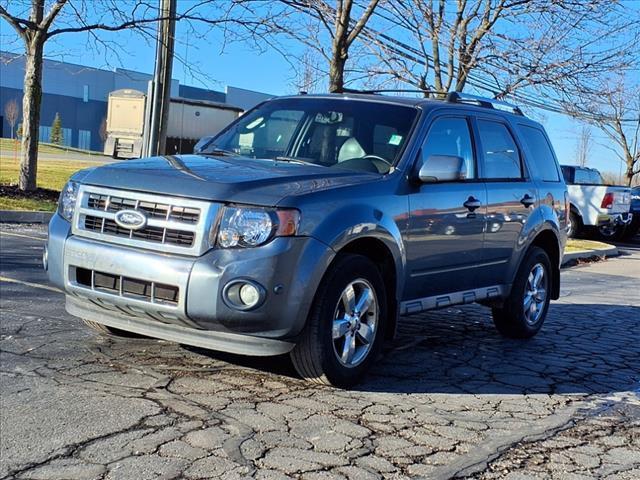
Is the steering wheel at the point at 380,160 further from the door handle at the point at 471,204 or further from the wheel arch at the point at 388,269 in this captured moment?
the door handle at the point at 471,204

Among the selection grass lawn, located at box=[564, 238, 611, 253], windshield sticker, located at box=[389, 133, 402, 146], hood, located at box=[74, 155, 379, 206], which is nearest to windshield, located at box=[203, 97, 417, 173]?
windshield sticker, located at box=[389, 133, 402, 146]

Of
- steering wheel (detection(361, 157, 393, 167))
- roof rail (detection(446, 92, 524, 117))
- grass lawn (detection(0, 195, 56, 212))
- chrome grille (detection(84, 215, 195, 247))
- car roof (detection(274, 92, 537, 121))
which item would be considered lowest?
grass lawn (detection(0, 195, 56, 212))

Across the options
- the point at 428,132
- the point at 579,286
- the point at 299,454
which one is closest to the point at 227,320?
the point at 299,454

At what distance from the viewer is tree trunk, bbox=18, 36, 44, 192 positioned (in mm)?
15586

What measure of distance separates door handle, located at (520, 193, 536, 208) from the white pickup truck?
46.7 ft

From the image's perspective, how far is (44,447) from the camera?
363 centimetres

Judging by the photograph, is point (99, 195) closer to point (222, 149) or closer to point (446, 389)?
point (222, 149)

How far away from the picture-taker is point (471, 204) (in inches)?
236

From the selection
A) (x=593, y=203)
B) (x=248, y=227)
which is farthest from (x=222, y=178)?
(x=593, y=203)

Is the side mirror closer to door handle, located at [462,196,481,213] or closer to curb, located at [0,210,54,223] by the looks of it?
door handle, located at [462,196,481,213]

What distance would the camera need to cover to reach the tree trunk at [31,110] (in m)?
15.6

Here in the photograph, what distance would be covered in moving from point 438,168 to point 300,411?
6.75 feet

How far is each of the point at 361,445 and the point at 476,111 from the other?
354cm

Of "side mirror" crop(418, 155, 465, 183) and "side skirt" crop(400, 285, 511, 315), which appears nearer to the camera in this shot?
"side mirror" crop(418, 155, 465, 183)
